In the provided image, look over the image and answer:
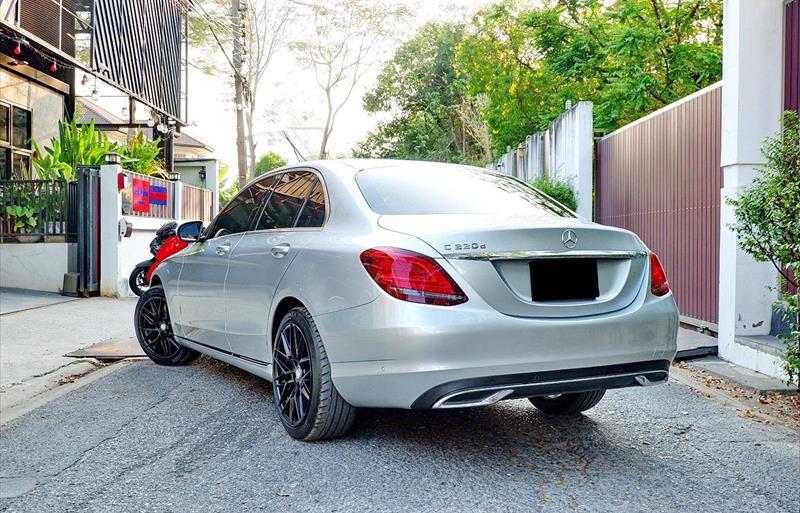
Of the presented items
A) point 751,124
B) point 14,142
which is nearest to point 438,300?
point 751,124

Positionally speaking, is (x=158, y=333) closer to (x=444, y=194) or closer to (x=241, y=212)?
(x=241, y=212)

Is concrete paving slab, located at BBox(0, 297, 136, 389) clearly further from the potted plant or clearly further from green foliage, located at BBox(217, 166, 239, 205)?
green foliage, located at BBox(217, 166, 239, 205)

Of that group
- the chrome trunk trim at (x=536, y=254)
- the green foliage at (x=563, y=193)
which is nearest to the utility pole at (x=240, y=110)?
the green foliage at (x=563, y=193)

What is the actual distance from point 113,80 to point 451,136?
29696mm

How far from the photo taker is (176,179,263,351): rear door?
212 inches

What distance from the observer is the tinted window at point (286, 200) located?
4789 mm

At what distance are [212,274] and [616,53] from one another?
10828 millimetres

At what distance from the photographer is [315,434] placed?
4129 millimetres

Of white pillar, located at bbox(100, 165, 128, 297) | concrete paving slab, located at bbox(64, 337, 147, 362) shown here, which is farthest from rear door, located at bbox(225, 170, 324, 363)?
white pillar, located at bbox(100, 165, 128, 297)

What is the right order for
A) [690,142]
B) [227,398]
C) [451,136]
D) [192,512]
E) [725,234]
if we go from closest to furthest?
[192,512]
[227,398]
[725,234]
[690,142]
[451,136]

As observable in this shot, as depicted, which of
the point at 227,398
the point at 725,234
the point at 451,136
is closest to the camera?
the point at 227,398

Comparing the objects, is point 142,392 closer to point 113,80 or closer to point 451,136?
point 113,80

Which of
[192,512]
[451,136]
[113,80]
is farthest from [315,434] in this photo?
[451,136]

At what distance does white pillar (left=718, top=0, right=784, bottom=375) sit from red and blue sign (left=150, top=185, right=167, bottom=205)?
11.2 meters
